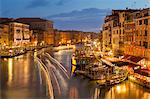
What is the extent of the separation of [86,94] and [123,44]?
34.8 ft

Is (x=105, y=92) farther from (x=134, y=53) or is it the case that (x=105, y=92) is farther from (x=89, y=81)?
(x=134, y=53)

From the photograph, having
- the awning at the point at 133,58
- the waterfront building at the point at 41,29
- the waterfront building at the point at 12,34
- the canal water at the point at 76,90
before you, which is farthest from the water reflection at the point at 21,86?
the waterfront building at the point at 41,29

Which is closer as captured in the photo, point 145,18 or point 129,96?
point 129,96

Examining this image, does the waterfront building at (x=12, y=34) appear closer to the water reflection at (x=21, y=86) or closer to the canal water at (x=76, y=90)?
the water reflection at (x=21, y=86)

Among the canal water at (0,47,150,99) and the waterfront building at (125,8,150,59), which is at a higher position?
the waterfront building at (125,8,150,59)

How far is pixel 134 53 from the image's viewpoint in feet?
80.8

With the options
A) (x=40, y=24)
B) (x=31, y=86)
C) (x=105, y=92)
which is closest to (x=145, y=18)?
(x=105, y=92)

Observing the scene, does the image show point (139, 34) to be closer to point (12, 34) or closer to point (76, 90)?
point (76, 90)

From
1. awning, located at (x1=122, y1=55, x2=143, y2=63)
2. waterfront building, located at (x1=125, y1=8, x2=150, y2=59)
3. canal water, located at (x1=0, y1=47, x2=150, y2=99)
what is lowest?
canal water, located at (x1=0, y1=47, x2=150, y2=99)

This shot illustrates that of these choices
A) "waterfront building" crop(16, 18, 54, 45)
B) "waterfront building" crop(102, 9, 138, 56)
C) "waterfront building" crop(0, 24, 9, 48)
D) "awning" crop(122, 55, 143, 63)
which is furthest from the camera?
"waterfront building" crop(16, 18, 54, 45)

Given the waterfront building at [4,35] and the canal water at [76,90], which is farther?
the waterfront building at [4,35]

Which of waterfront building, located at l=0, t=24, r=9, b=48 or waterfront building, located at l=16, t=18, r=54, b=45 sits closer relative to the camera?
waterfront building, located at l=0, t=24, r=9, b=48

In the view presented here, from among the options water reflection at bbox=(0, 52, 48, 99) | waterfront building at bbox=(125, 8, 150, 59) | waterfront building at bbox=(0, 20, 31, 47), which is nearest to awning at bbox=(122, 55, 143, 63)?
waterfront building at bbox=(125, 8, 150, 59)

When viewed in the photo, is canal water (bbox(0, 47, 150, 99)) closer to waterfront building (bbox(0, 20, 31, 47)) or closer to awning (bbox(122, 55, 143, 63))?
awning (bbox(122, 55, 143, 63))
